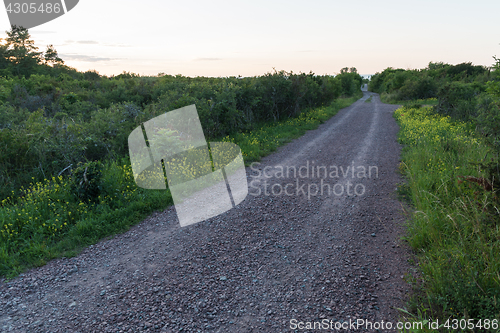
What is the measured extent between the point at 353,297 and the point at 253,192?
346 cm

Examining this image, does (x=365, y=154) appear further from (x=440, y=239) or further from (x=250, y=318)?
(x=250, y=318)

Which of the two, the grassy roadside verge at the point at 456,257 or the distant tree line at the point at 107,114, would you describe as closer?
the grassy roadside verge at the point at 456,257

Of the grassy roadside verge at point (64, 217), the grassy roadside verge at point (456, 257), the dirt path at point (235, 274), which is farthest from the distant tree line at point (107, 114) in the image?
the grassy roadside verge at point (456, 257)

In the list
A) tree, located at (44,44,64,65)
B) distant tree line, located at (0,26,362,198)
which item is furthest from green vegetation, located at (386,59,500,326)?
tree, located at (44,44,64,65)

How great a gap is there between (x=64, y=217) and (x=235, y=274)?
343cm

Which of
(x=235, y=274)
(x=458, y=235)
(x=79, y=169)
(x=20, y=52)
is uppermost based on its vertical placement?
(x=20, y=52)

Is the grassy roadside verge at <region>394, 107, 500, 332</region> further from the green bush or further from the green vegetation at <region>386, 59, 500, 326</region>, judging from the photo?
the green bush

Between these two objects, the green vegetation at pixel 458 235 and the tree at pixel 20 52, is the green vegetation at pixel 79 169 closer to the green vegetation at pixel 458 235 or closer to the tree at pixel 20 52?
the green vegetation at pixel 458 235

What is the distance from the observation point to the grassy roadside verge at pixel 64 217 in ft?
13.5

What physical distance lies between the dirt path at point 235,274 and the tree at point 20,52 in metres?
34.4

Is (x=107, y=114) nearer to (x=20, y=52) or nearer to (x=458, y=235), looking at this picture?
(x=458, y=235)

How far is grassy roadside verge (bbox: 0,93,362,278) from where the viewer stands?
13.5 feet

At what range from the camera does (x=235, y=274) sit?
351cm

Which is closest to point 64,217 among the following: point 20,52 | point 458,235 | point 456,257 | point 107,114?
point 107,114
